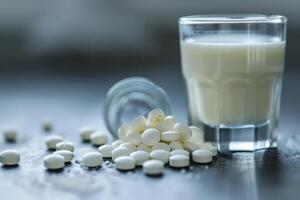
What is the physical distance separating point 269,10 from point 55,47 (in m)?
0.83

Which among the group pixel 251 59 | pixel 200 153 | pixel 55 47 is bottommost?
pixel 55 47

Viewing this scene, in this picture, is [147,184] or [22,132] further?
[22,132]

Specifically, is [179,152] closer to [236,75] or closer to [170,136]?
[170,136]

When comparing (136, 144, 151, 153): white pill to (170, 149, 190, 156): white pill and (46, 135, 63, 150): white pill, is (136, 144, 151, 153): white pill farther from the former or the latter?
(46, 135, 63, 150): white pill

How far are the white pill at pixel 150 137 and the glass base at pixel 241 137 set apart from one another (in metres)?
0.11

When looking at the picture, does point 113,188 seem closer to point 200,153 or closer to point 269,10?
point 200,153

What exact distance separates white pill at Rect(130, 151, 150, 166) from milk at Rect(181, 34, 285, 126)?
16 cm

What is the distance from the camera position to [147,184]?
832 millimetres

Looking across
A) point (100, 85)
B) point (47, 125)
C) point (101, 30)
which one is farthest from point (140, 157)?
point (101, 30)

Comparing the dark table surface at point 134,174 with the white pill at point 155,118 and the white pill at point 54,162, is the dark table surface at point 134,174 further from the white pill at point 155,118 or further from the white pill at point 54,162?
the white pill at point 155,118

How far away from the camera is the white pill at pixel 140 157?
92cm

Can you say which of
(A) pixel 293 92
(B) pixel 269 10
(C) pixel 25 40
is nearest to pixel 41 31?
(C) pixel 25 40

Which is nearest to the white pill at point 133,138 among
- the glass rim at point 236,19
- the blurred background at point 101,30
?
the glass rim at point 236,19

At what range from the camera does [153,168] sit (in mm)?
877
